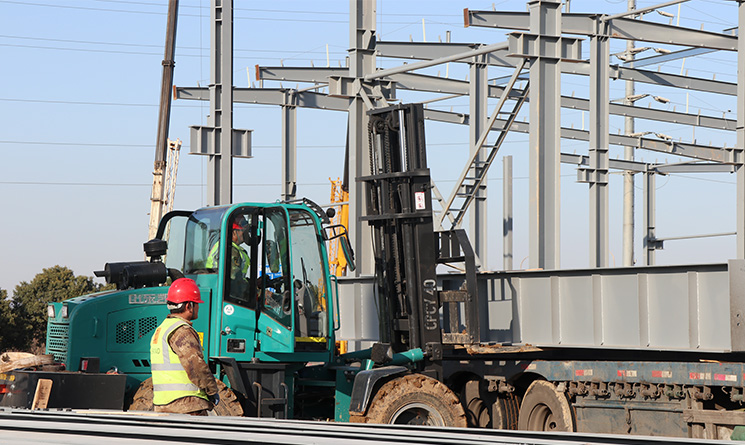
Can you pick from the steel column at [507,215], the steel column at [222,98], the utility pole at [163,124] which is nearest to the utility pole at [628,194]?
the steel column at [507,215]

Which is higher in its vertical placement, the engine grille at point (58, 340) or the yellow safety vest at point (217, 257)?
the yellow safety vest at point (217, 257)

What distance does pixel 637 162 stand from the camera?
37781 mm

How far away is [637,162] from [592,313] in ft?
91.7

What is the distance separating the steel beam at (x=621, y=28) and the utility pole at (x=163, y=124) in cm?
810

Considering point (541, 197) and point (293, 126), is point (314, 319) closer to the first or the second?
point (541, 197)

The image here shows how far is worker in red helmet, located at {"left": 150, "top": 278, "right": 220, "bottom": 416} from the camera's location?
24.3ft

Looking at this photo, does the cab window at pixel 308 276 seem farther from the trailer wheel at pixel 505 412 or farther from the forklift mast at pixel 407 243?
the trailer wheel at pixel 505 412

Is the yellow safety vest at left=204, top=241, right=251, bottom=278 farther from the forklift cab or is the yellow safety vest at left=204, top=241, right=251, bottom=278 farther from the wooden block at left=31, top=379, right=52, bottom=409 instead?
the wooden block at left=31, top=379, right=52, bottom=409

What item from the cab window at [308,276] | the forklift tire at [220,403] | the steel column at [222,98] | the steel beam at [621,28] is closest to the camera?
the forklift tire at [220,403]

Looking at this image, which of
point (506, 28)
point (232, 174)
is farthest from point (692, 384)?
point (506, 28)

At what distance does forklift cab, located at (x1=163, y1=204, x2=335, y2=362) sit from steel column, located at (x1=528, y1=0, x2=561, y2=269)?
5393 mm

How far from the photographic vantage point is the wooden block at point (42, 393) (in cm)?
942

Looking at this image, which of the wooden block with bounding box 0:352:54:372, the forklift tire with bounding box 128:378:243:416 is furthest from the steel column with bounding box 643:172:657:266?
the wooden block with bounding box 0:352:54:372

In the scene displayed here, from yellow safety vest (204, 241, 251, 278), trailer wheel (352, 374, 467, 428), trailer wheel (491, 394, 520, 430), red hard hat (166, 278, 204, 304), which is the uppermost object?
yellow safety vest (204, 241, 251, 278)
